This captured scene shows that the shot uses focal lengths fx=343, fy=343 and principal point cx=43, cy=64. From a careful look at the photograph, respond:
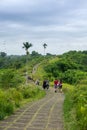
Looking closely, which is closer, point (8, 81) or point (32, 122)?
point (32, 122)

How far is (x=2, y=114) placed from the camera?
16.0m

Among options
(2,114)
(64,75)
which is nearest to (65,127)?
(2,114)

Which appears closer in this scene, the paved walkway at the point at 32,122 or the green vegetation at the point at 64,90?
the paved walkway at the point at 32,122

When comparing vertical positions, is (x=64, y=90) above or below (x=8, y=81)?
below

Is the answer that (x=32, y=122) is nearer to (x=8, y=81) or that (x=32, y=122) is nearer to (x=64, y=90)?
(x=8, y=81)

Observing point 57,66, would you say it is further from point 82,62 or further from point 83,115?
point 83,115

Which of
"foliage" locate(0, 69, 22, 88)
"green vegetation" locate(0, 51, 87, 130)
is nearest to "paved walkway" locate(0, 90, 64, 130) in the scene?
"green vegetation" locate(0, 51, 87, 130)

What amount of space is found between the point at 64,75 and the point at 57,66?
1182 centimetres

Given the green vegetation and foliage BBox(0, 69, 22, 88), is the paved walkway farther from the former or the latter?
foliage BBox(0, 69, 22, 88)

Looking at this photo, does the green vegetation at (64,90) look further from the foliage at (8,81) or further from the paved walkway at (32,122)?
the paved walkway at (32,122)

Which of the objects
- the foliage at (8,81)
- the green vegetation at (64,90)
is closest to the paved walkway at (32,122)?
the green vegetation at (64,90)

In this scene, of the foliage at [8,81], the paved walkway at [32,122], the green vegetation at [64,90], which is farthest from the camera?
the foliage at [8,81]

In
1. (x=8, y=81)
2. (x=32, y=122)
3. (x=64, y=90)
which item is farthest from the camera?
(x=64, y=90)

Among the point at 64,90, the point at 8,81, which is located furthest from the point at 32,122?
the point at 64,90
